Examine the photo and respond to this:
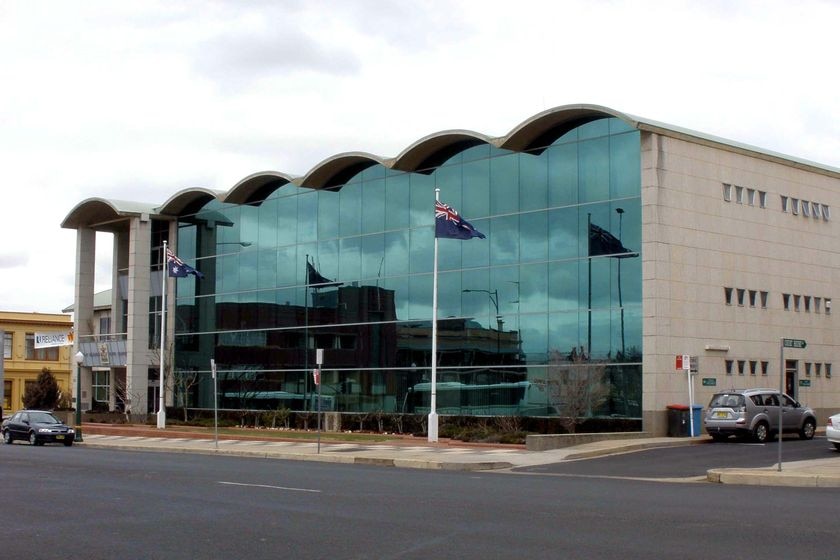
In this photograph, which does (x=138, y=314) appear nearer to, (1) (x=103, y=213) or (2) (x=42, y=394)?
(1) (x=103, y=213)

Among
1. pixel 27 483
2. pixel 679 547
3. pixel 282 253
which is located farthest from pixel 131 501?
pixel 282 253

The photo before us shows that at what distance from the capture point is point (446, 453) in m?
31.5

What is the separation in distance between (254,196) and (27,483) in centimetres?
3434

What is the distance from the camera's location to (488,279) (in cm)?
4162

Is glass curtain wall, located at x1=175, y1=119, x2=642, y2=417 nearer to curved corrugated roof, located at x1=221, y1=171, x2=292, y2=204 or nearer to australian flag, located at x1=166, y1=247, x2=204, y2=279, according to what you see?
curved corrugated roof, located at x1=221, y1=171, x2=292, y2=204

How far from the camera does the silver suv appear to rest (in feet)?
105

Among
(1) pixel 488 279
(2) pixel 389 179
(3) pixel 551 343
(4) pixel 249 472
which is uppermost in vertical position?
(2) pixel 389 179

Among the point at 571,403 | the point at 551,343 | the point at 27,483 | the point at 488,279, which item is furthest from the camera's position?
the point at 488,279

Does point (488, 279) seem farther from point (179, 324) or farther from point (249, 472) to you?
point (179, 324)

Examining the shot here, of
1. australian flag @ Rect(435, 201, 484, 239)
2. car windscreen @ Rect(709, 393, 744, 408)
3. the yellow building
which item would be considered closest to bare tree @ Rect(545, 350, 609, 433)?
car windscreen @ Rect(709, 393, 744, 408)

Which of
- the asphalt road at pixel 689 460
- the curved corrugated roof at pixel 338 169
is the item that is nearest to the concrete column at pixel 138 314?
the curved corrugated roof at pixel 338 169

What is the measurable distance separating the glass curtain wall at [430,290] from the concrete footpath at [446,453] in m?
4.43

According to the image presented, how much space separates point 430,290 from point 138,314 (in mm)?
22454

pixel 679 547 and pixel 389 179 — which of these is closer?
pixel 679 547
